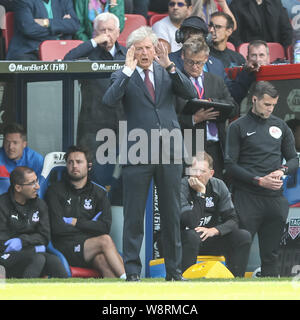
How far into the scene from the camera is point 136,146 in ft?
21.3

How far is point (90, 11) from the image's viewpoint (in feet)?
33.5

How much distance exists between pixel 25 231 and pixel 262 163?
2.15 m

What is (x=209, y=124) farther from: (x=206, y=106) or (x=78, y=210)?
(x=78, y=210)

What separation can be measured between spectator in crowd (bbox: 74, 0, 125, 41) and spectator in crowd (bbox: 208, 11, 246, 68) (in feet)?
3.82

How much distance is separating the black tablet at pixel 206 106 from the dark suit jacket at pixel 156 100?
44.5 inches

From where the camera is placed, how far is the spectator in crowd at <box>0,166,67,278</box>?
7.67 m

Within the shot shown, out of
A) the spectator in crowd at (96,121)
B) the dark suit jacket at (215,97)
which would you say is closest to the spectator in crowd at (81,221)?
the spectator in crowd at (96,121)

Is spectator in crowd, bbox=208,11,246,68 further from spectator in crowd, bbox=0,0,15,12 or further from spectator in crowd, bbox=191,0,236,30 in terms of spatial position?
spectator in crowd, bbox=0,0,15,12

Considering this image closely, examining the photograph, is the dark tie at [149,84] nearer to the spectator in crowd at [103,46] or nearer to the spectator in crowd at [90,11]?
the spectator in crowd at [103,46]

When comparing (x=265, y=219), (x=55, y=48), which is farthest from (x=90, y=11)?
(x=265, y=219)

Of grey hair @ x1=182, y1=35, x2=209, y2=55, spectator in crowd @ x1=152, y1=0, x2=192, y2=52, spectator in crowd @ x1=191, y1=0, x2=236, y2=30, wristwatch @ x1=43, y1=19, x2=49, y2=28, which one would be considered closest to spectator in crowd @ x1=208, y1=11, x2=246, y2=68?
spectator in crowd @ x1=191, y1=0, x2=236, y2=30

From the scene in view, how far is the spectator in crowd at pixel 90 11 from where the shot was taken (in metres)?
10.2
